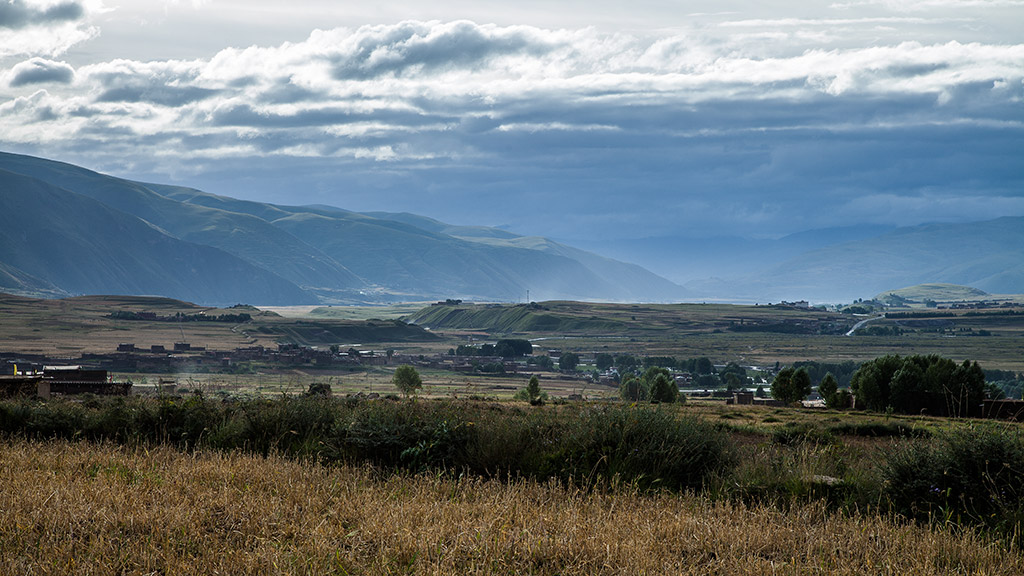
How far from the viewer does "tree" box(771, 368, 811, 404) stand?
68.9m

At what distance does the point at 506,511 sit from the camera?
9.27 metres

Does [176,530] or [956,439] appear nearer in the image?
[176,530]

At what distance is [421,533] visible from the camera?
822 cm

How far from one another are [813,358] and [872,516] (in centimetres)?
18604

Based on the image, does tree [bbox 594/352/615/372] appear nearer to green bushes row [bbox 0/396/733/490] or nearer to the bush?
green bushes row [bbox 0/396/733/490]

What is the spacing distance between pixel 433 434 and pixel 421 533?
200 inches

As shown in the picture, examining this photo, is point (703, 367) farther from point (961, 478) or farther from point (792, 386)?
point (961, 478)

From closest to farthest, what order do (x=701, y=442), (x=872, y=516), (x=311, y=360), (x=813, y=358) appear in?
1. (x=872, y=516)
2. (x=701, y=442)
3. (x=311, y=360)
4. (x=813, y=358)

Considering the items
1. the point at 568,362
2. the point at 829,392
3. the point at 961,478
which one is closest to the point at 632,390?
the point at 829,392

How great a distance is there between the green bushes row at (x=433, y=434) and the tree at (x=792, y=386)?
190ft

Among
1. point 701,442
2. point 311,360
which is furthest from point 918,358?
point 311,360

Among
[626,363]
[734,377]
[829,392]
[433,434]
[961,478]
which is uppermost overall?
[961,478]

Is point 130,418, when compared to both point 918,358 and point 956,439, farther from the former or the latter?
point 918,358

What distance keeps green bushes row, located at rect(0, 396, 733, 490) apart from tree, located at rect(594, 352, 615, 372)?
168m
